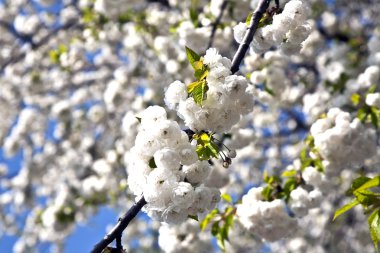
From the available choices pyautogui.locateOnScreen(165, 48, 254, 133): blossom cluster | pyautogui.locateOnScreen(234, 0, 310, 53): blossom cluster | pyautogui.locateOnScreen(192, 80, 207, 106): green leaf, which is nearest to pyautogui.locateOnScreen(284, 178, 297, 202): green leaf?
pyautogui.locateOnScreen(234, 0, 310, 53): blossom cluster

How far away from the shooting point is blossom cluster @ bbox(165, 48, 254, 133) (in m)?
1.64

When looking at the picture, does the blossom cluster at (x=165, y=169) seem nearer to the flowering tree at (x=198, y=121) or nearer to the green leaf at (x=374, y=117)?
the flowering tree at (x=198, y=121)

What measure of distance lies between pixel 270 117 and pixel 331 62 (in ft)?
4.60

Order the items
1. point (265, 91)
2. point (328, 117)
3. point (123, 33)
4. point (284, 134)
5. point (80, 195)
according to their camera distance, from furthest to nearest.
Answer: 1. point (284, 134)
2. point (123, 33)
3. point (80, 195)
4. point (265, 91)
5. point (328, 117)

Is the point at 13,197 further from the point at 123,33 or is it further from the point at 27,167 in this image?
the point at 123,33

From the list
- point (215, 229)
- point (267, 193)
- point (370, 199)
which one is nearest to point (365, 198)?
point (370, 199)

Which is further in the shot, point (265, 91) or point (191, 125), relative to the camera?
point (265, 91)

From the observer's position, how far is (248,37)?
5.91 feet

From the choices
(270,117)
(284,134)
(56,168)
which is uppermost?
(270,117)

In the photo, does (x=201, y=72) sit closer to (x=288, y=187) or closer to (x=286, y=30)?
(x=286, y=30)

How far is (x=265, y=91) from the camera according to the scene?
11.3ft

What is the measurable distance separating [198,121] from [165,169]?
7.9 inches

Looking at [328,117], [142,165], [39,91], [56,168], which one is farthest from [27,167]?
[142,165]

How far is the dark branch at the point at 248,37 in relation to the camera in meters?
1.75
